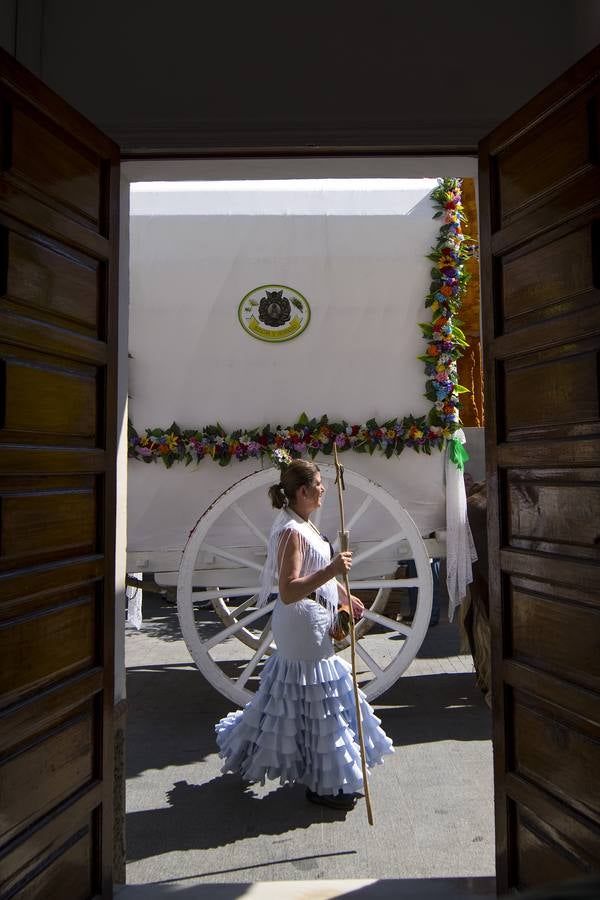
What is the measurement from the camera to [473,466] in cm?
724

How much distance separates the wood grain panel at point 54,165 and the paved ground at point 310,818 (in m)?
2.22

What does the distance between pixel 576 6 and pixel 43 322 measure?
199 centimetres

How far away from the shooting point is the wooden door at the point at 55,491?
6.10ft

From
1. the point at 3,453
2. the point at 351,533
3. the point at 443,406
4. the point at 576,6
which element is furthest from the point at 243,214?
the point at 3,453

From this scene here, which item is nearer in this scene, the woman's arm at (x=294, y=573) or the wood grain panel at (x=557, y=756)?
the wood grain panel at (x=557, y=756)

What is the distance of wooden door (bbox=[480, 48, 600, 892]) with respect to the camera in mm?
1897

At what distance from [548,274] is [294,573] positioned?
1735 mm

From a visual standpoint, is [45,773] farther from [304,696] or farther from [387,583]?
[387,583]

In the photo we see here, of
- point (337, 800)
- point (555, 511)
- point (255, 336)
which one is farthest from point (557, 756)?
point (255, 336)

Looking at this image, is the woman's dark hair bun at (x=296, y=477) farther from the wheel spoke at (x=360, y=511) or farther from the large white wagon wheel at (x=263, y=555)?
the wheel spoke at (x=360, y=511)

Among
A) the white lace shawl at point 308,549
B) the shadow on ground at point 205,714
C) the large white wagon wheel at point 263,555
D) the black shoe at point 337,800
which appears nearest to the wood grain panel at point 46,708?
the white lace shawl at point 308,549

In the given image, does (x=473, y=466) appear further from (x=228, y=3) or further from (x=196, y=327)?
(x=228, y=3)

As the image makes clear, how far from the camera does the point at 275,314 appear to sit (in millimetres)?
4922

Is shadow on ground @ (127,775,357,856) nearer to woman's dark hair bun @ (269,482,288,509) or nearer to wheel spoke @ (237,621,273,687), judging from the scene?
wheel spoke @ (237,621,273,687)
